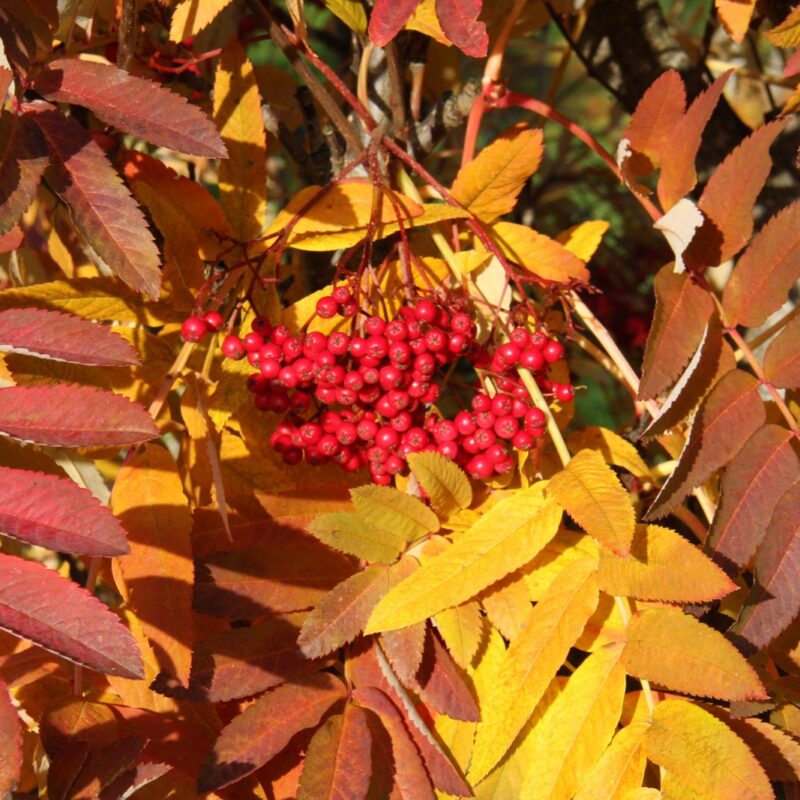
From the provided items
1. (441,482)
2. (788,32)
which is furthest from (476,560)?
(788,32)

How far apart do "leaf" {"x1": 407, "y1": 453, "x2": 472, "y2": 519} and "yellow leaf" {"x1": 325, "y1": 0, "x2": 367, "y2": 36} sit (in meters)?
0.35

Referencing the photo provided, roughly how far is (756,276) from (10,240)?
50cm

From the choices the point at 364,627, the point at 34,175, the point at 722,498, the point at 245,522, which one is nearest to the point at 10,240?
the point at 34,175

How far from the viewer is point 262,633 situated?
0.64 metres

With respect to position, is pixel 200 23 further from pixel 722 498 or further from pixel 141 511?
pixel 722 498

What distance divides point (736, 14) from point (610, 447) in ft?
1.07

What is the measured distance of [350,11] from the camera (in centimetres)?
76

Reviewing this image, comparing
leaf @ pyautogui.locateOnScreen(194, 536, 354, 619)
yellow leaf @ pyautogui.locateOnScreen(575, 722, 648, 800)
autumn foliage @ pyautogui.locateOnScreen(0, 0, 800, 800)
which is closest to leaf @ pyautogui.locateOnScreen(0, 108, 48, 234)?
autumn foliage @ pyautogui.locateOnScreen(0, 0, 800, 800)

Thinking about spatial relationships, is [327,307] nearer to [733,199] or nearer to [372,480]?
[372,480]

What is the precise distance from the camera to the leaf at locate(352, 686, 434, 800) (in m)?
0.60

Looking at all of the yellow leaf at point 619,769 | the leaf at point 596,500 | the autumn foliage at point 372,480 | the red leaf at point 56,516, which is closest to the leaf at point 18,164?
the autumn foliage at point 372,480

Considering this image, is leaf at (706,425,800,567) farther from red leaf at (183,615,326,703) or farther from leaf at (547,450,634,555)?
red leaf at (183,615,326,703)

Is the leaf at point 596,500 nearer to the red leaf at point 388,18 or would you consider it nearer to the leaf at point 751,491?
the leaf at point 751,491

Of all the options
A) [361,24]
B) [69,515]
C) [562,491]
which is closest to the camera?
[69,515]
